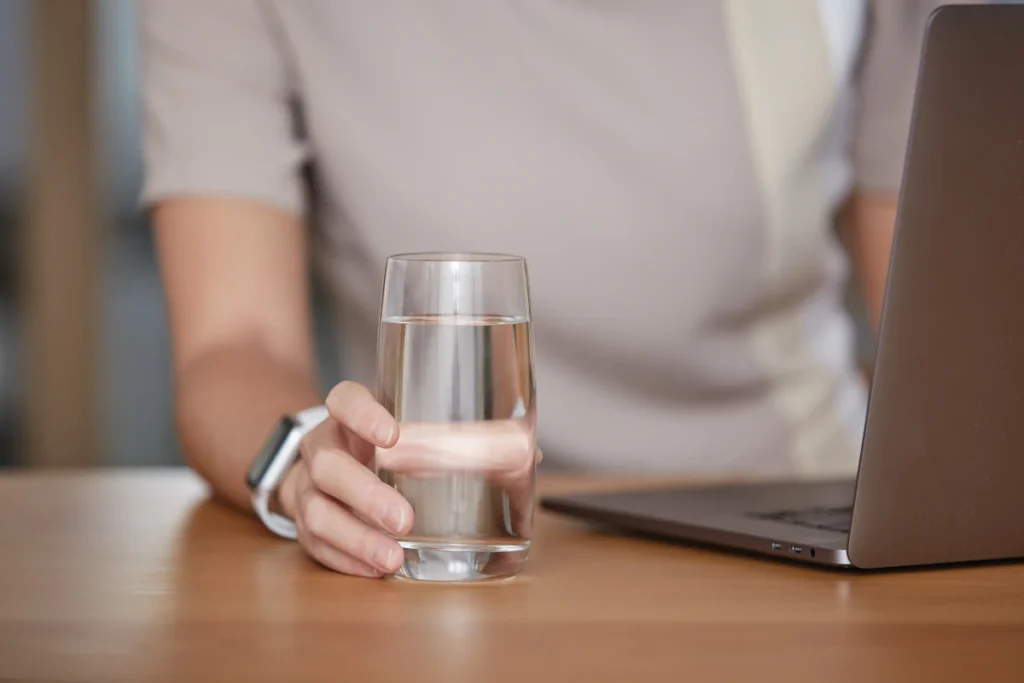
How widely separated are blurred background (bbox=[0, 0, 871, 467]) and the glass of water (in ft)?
8.81

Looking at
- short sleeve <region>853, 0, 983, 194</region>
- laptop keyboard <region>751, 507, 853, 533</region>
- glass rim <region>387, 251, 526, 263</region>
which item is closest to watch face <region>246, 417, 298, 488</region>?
glass rim <region>387, 251, 526, 263</region>

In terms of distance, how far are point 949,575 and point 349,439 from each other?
357 mm

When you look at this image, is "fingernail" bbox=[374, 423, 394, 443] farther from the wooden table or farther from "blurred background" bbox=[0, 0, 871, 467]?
"blurred background" bbox=[0, 0, 871, 467]

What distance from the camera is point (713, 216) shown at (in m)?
1.32

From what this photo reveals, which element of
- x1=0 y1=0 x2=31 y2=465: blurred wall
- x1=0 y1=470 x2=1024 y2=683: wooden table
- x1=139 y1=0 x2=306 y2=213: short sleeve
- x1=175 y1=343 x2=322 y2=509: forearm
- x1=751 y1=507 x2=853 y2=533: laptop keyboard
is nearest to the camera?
x1=0 y1=470 x2=1024 y2=683: wooden table

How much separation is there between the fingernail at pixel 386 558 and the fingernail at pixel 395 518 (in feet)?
0.06

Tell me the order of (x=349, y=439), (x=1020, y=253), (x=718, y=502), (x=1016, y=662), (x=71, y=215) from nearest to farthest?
(x=1016, y=662), (x=1020, y=253), (x=349, y=439), (x=718, y=502), (x=71, y=215)

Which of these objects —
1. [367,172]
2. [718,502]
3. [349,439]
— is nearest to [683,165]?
[367,172]

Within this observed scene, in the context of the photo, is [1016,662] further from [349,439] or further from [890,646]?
[349,439]

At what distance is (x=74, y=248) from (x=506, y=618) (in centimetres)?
285

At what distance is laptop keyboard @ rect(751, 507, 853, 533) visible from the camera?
0.80 metres

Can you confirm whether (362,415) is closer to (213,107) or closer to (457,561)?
(457,561)

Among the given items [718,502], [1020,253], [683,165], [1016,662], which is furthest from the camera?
[683,165]

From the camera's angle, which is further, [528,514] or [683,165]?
[683,165]
